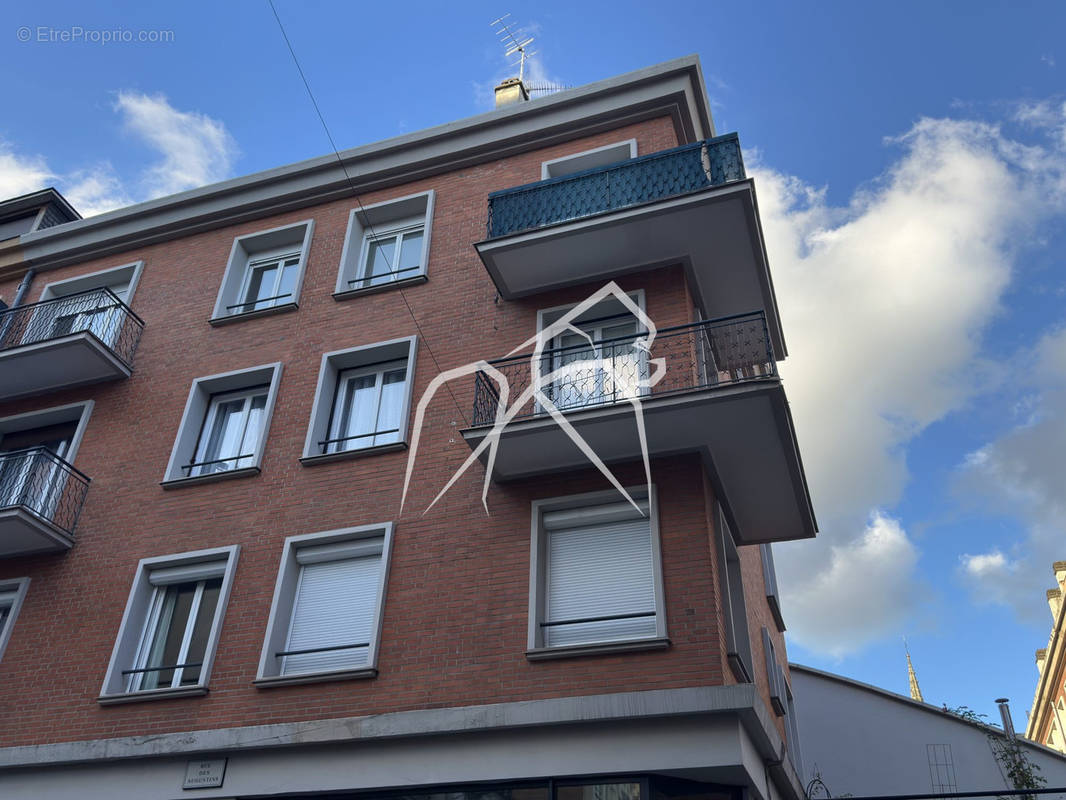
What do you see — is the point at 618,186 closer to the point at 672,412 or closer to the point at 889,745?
the point at 672,412

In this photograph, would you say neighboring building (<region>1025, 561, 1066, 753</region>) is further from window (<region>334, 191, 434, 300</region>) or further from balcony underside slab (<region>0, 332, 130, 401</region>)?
balcony underside slab (<region>0, 332, 130, 401</region>)

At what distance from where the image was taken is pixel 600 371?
11.5m

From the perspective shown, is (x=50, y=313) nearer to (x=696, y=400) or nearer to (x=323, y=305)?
(x=323, y=305)

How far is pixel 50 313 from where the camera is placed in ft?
52.1

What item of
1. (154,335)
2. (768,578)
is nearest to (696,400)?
(768,578)

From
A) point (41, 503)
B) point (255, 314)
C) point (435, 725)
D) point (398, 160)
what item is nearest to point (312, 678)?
point (435, 725)

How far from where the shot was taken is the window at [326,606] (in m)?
10.7

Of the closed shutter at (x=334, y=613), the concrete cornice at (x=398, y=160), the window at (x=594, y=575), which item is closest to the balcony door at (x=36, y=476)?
the concrete cornice at (x=398, y=160)

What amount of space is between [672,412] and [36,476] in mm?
9506

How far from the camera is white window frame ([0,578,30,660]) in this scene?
1238cm

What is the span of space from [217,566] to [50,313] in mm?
6894

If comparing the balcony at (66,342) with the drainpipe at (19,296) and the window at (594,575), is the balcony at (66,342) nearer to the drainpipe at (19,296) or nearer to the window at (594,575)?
the drainpipe at (19,296)

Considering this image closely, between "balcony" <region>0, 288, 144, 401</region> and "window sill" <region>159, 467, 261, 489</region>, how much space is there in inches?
109

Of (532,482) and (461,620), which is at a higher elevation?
(532,482)
